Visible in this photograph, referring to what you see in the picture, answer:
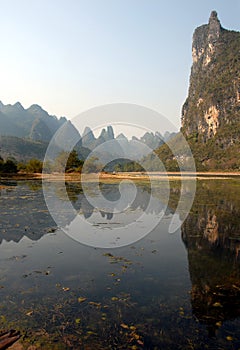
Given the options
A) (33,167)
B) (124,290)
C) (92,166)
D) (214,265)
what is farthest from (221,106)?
(124,290)

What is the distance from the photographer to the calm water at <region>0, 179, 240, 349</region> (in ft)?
19.9

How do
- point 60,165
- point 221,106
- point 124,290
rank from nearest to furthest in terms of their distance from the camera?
point 124,290, point 60,165, point 221,106

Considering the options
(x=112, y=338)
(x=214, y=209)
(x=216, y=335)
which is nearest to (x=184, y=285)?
(x=216, y=335)

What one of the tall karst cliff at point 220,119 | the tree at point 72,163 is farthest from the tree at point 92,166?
the tall karst cliff at point 220,119

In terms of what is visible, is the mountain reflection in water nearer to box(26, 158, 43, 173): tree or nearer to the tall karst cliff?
box(26, 158, 43, 173): tree

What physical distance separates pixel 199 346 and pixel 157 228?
36.3ft

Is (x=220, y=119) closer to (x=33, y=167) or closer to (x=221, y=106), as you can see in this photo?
(x=221, y=106)

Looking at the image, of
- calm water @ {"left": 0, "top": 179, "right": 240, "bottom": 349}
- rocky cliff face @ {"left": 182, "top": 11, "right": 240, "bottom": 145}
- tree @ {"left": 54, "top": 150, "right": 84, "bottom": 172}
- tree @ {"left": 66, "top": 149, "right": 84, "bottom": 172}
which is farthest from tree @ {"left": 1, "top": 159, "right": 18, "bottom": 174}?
rocky cliff face @ {"left": 182, "top": 11, "right": 240, "bottom": 145}

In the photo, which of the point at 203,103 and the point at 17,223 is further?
the point at 203,103

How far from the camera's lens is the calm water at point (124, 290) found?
6070 millimetres

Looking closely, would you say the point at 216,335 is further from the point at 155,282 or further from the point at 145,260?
the point at 145,260

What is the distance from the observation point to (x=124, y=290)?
8312 millimetres

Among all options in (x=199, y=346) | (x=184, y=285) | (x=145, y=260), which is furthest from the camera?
(x=145, y=260)

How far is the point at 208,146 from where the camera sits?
17125 cm
